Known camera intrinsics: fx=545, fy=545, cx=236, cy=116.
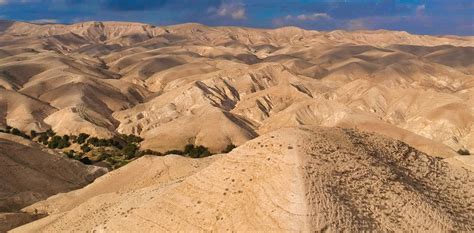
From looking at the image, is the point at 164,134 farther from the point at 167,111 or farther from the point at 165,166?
the point at 165,166

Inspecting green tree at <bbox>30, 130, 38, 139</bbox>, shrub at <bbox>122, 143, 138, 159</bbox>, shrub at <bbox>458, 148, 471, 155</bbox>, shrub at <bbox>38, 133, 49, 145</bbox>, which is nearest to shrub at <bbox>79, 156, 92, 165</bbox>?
shrub at <bbox>122, 143, 138, 159</bbox>

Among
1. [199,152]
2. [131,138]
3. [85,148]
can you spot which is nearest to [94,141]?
[85,148]

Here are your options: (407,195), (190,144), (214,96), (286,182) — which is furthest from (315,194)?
(214,96)

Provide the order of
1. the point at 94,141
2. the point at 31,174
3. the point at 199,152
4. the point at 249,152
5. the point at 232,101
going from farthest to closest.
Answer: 1. the point at 232,101
2. the point at 94,141
3. the point at 199,152
4. the point at 31,174
5. the point at 249,152

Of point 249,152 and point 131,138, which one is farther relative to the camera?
point 131,138

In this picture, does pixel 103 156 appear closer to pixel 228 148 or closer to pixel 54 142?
pixel 54 142

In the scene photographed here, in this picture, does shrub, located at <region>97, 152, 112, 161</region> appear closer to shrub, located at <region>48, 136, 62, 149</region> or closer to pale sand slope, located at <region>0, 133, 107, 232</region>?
shrub, located at <region>48, 136, 62, 149</region>
